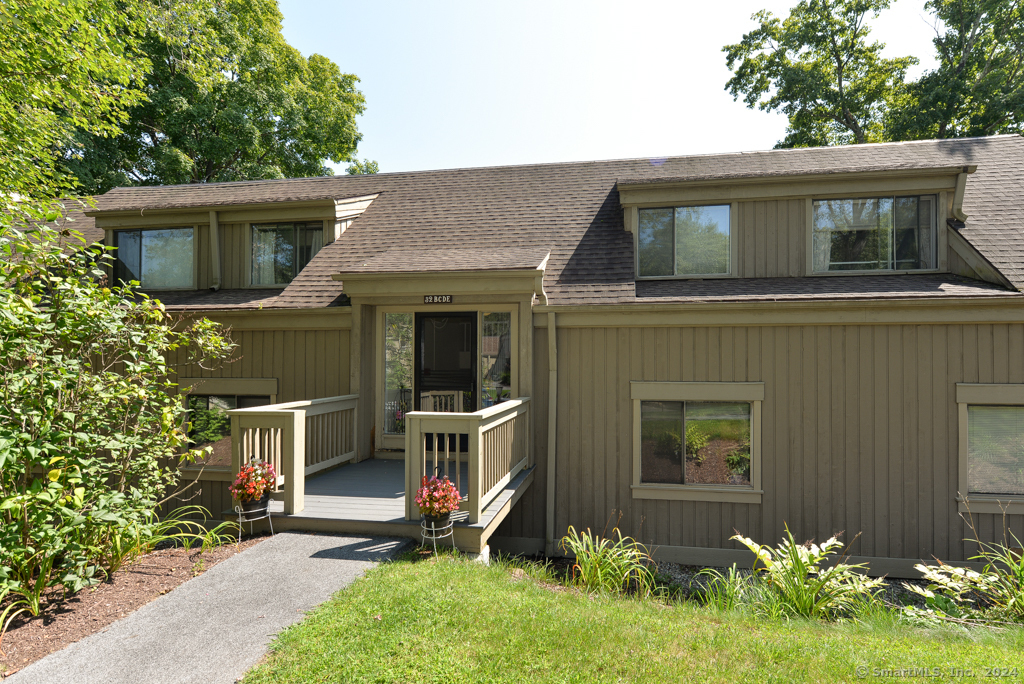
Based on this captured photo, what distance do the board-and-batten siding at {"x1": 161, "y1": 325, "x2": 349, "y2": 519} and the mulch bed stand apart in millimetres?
3522

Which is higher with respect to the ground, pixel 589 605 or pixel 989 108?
pixel 989 108

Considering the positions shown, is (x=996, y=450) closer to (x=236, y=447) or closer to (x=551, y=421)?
(x=551, y=421)

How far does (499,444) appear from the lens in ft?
19.9

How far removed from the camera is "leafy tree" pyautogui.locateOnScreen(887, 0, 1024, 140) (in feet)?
56.8

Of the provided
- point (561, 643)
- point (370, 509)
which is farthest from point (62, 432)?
point (561, 643)

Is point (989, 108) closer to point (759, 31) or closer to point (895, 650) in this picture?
point (759, 31)

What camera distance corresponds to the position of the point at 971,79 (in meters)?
18.5

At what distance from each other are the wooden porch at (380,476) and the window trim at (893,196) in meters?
5.07

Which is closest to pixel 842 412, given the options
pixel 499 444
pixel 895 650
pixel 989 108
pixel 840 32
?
pixel 895 650

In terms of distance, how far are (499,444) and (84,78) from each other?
38.5ft

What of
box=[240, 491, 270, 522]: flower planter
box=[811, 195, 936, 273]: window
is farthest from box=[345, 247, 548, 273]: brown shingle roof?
box=[811, 195, 936, 273]: window

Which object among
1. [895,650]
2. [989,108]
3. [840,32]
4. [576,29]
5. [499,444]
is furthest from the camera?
[840,32]

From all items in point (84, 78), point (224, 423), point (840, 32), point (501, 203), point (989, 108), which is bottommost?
point (224, 423)

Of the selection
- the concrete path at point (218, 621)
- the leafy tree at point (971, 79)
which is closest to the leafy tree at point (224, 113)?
the concrete path at point (218, 621)
